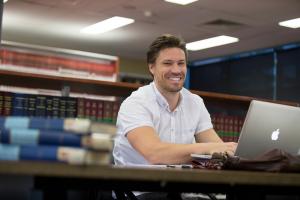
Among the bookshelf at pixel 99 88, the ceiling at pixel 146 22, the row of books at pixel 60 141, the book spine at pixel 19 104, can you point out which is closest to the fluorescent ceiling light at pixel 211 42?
the ceiling at pixel 146 22

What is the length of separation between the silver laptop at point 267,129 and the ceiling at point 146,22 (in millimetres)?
4262

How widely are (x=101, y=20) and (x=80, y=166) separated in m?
6.20

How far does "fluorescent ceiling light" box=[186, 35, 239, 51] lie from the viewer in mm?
7931

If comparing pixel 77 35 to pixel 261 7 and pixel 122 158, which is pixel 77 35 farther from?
pixel 122 158

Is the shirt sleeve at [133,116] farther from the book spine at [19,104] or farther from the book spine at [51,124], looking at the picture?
the book spine at [19,104]

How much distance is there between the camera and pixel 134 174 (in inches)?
40.1

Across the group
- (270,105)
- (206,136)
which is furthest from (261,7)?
(270,105)

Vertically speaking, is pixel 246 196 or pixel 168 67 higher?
pixel 168 67

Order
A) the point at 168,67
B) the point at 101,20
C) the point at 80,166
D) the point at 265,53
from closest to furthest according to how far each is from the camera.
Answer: the point at 80,166, the point at 168,67, the point at 101,20, the point at 265,53

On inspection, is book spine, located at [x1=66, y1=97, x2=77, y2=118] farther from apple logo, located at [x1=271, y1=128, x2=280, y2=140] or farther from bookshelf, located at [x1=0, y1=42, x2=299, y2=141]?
apple logo, located at [x1=271, y1=128, x2=280, y2=140]

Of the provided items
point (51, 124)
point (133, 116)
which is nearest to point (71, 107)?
point (133, 116)

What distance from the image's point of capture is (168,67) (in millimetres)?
2328

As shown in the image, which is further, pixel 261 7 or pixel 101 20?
pixel 101 20

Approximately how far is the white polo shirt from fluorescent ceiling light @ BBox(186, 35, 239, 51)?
18.2 ft
